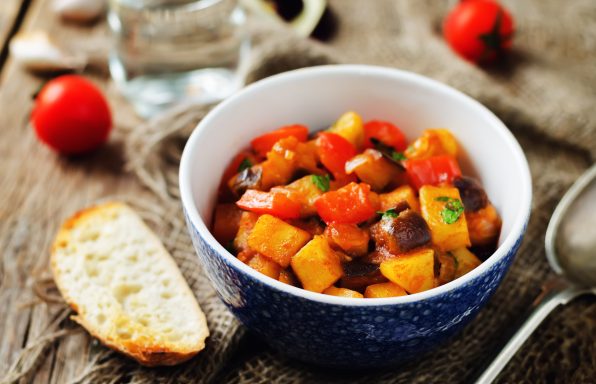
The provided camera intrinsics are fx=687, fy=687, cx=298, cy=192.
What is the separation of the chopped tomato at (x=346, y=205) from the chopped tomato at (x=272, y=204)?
0.08m

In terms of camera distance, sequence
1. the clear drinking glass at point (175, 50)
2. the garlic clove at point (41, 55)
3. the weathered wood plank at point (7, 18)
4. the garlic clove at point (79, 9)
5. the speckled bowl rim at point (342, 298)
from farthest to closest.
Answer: the garlic clove at point (79, 9), the weathered wood plank at point (7, 18), the garlic clove at point (41, 55), the clear drinking glass at point (175, 50), the speckled bowl rim at point (342, 298)

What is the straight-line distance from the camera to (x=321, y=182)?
90.8 inches

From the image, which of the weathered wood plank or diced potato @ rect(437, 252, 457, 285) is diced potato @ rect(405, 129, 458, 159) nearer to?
diced potato @ rect(437, 252, 457, 285)

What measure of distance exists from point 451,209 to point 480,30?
189cm

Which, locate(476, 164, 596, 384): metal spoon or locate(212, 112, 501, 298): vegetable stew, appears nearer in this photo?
locate(212, 112, 501, 298): vegetable stew

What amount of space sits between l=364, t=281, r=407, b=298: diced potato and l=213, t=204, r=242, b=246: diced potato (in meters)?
0.52

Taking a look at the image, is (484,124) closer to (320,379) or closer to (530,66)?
(320,379)

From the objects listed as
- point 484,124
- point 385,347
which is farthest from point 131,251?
point 484,124

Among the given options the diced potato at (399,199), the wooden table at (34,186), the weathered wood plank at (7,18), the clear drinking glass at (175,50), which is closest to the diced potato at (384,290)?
the diced potato at (399,199)

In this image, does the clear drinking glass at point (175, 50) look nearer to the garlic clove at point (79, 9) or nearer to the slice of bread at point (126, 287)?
the garlic clove at point (79, 9)

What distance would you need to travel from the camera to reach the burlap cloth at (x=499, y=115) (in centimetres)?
237

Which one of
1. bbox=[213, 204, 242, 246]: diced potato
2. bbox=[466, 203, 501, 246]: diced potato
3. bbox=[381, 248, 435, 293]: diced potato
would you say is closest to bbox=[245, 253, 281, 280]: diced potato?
bbox=[213, 204, 242, 246]: diced potato

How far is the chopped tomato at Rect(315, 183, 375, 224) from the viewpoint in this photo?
2184 mm

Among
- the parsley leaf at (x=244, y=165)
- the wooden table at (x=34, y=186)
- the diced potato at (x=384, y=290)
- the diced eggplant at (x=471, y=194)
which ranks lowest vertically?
the wooden table at (x=34, y=186)
